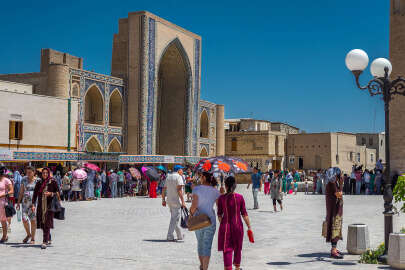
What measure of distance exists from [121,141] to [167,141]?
6.23 m

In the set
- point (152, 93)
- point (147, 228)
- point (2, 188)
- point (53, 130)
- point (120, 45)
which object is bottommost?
point (147, 228)

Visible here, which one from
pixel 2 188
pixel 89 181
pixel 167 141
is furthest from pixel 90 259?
pixel 167 141

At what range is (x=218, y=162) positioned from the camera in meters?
12.3

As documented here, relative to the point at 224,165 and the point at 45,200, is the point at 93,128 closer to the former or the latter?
the point at 224,165

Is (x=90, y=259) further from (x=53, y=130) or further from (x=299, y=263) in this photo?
(x=53, y=130)

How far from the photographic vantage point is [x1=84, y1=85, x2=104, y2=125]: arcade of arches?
31.8 meters

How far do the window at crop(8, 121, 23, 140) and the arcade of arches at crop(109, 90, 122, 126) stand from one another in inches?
442

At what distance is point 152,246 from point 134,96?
2561 centimetres

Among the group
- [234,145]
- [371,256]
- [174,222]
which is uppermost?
[234,145]

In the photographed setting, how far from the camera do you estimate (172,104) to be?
39.2 m

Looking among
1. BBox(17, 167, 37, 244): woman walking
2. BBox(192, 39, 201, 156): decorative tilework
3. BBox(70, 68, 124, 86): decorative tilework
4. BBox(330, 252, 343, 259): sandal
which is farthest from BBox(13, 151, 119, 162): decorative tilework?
BBox(330, 252, 343, 259): sandal

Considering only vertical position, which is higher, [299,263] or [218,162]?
[218,162]

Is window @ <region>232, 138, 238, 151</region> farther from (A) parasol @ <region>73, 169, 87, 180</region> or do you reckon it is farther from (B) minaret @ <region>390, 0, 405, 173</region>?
(A) parasol @ <region>73, 169, 87, 180</region>

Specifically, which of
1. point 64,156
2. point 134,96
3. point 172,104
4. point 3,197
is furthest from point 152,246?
point 172,104
